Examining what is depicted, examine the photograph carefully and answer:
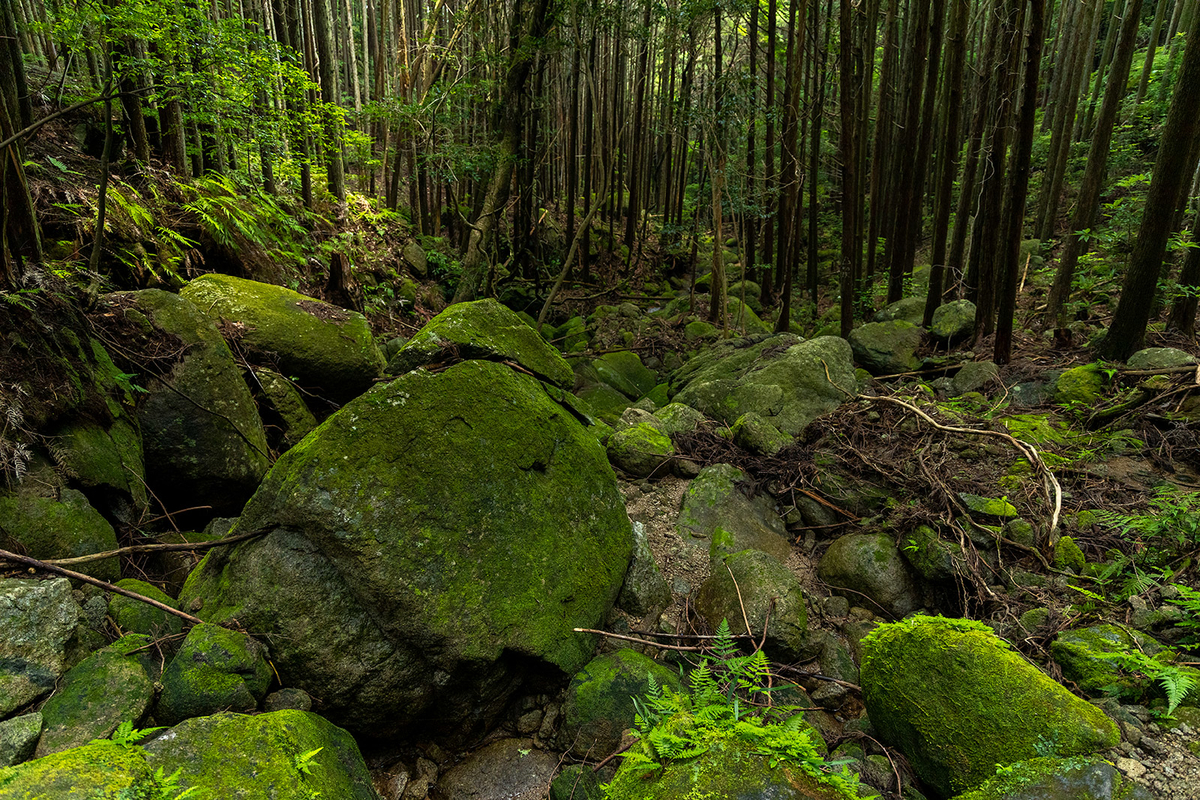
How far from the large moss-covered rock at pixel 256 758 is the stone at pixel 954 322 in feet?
30.1

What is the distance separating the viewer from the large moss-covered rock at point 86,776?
1.50m

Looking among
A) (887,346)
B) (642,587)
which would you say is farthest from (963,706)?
(887,346)

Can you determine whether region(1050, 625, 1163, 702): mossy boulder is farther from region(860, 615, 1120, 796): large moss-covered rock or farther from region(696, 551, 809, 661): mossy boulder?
region(696, 551, 809, 661): mossy boulder

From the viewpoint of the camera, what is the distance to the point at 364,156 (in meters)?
13.0

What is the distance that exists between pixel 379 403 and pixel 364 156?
1237 cm

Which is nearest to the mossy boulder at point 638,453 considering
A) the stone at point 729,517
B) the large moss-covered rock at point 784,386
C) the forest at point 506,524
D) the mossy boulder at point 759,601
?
the forest at point 506,524

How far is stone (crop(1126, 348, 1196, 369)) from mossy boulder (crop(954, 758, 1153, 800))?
17.5 ft

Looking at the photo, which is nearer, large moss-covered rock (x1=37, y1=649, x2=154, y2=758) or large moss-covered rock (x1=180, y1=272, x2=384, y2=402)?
large moss-covered rock (x1=37, y1=649, x2=154, y2=758)

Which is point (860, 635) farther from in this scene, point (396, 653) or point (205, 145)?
point (205, 145)

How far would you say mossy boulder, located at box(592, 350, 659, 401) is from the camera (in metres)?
9.16

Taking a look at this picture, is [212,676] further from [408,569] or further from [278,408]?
[278,408]

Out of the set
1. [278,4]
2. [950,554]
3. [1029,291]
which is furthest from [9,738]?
[1029,291]

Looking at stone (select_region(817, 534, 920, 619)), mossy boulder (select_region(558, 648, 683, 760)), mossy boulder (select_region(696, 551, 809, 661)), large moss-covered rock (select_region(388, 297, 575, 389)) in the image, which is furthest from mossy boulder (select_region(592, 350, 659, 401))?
mossy boulder (select_region(558, 648, 683, 760))

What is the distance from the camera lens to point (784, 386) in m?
6.81
